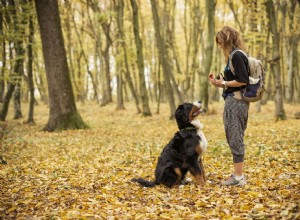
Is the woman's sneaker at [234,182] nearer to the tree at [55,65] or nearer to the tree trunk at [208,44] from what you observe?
the tree at [55,65]

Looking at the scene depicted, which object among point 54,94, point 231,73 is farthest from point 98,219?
point 54,94

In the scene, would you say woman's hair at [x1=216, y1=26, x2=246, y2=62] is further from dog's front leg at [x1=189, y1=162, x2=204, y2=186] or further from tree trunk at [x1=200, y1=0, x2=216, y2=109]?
tree trunk at [x1=200, y1=0, x2=216, y2=109]

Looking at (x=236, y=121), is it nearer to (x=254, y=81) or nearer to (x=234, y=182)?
(x=254, y=81)

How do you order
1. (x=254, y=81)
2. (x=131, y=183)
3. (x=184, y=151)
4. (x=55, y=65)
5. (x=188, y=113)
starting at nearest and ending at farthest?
(x=254, y=81)
(x=188, y=113)
(x=184, y=151)
(x=131, y=183)
(x=55, y=65)

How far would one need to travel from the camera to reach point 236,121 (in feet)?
18.4

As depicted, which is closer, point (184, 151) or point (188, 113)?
point (188, 113)

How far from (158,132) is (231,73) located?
879cm

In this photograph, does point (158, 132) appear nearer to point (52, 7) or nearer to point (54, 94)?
point (54, 94)

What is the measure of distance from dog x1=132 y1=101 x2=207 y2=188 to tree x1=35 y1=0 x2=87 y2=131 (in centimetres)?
952

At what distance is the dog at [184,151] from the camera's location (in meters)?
5.79

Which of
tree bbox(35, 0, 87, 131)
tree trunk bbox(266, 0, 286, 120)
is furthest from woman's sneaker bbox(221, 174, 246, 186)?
tree trunk bbox(266, 0, 286, 120)

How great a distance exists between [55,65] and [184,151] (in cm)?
1035

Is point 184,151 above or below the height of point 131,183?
above

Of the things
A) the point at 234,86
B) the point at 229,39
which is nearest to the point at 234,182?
the point at 234,86
